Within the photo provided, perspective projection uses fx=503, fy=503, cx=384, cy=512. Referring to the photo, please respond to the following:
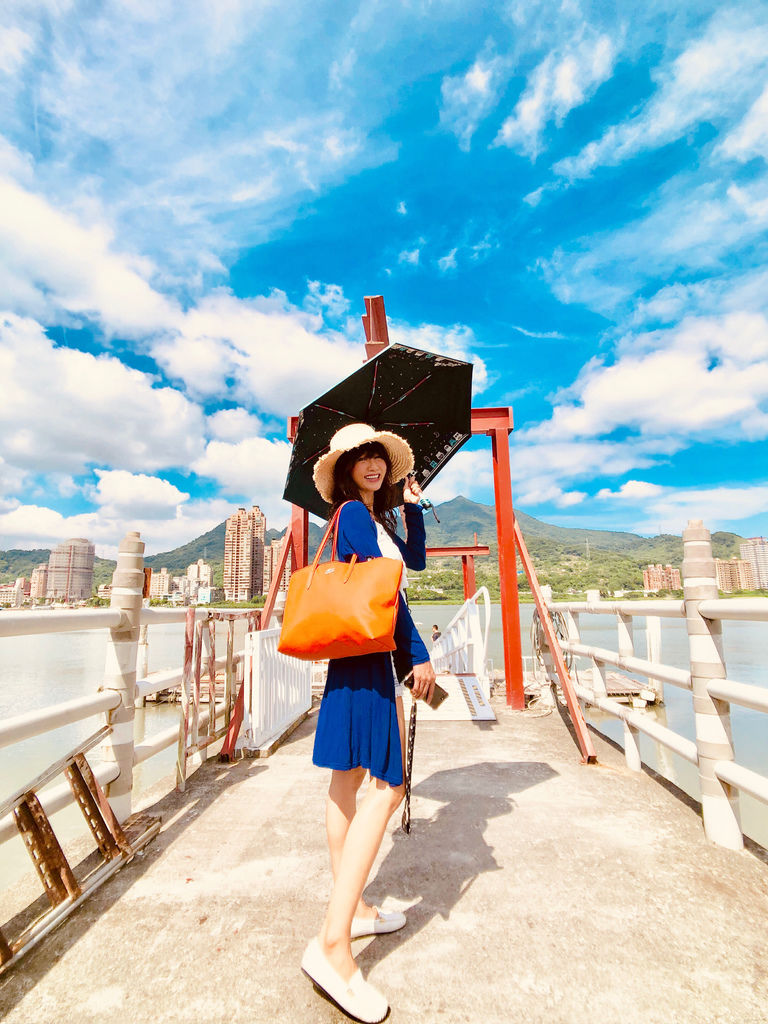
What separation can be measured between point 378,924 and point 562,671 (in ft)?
8.85

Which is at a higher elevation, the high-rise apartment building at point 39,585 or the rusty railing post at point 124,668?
the high-rise apartment building at point 39,585

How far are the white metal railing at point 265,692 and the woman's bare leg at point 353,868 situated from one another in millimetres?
2223

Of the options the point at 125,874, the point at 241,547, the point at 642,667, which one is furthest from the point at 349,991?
the point at 241,547

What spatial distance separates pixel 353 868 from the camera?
134cm

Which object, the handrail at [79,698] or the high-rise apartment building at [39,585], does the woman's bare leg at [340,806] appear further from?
the high-rise apartment building at [39,585]

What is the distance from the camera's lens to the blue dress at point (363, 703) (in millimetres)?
1464

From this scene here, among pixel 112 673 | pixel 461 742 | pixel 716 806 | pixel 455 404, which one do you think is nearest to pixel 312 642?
pixel 112 673

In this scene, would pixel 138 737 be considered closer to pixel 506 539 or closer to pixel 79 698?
pixel 506 539

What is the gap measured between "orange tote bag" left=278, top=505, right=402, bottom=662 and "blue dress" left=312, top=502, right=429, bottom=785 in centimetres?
14

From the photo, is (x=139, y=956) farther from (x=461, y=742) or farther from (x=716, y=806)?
(x=461, y=742)

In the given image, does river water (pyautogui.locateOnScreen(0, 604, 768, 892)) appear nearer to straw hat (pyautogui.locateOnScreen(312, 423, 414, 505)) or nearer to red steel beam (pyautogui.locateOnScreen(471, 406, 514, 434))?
straw hat (pyautogui.locateOnScreen(312, 423, 414, 505))

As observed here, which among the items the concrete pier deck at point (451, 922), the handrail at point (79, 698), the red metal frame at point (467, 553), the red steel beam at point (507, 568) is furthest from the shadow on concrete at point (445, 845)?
the red metal frame at point (467, 553)

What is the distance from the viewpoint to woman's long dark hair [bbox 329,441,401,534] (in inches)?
72.0

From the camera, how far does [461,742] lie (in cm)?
393
